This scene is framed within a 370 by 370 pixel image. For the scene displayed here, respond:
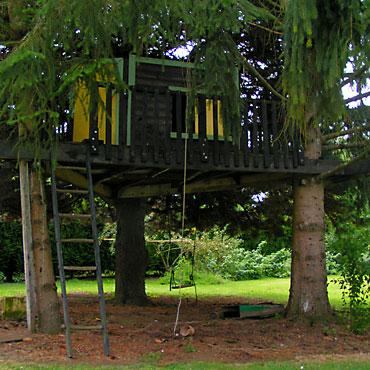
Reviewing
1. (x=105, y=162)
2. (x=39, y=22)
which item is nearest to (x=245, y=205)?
(x=105, y=162)

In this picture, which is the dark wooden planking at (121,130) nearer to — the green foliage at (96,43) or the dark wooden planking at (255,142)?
the green foliage at (96,43)

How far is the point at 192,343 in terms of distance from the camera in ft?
22.5

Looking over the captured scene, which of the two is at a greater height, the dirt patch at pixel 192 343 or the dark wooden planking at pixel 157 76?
the dark wooden planking at pixel 157 76

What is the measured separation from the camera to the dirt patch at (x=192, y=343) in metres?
6.08

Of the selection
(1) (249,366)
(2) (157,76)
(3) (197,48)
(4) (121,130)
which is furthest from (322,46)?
(2) (157,76)

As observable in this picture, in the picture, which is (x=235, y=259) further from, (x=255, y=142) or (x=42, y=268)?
(x=42, y=268)

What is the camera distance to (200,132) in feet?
25.5

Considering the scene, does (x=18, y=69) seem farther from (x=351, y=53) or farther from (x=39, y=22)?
(x=351, y=53)

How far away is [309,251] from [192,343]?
2.76m

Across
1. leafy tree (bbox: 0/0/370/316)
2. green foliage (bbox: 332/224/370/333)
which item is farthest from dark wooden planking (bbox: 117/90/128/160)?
green foliage (bbox: 332/224/370/333)

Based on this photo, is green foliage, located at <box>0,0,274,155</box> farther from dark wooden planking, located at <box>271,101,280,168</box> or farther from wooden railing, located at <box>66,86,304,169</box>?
dark wooden planking, located at <box>271,101,280,168</box>

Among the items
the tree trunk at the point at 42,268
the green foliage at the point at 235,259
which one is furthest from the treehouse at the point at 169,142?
the green foliage at the point at 235,259

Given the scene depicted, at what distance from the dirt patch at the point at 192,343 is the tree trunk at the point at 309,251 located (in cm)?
36

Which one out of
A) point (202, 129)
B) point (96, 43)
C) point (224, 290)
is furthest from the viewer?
point (224, 290)
